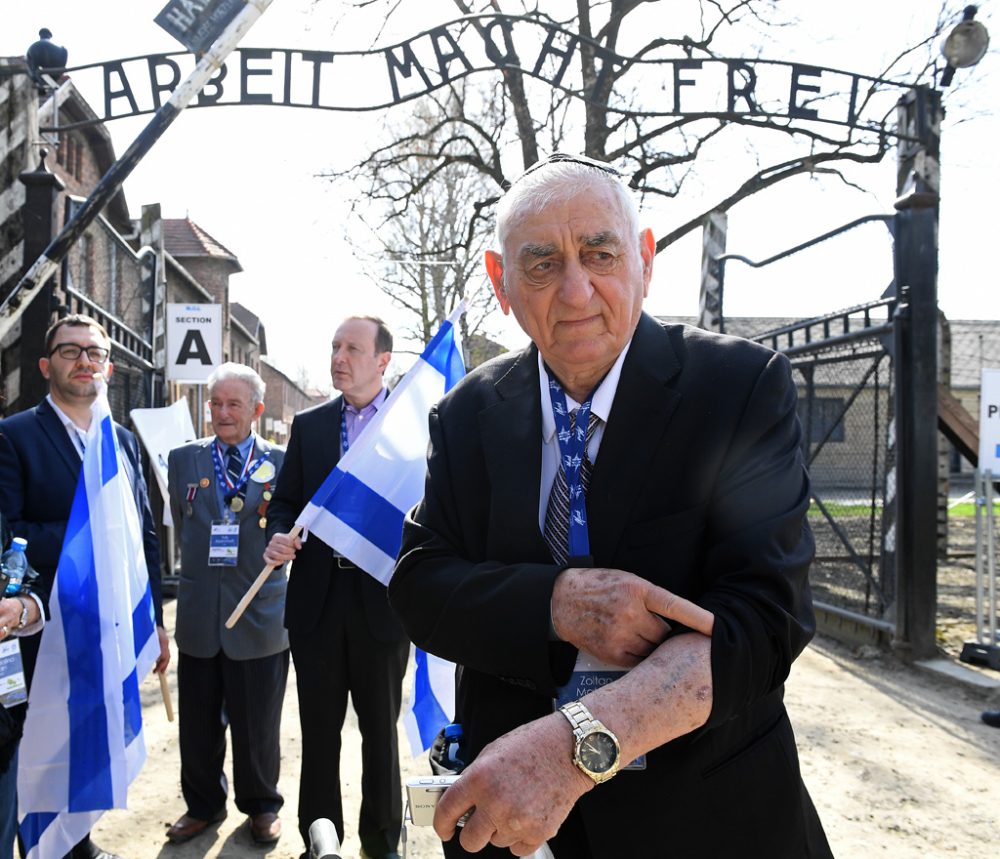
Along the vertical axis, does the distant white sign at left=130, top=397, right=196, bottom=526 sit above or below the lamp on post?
below

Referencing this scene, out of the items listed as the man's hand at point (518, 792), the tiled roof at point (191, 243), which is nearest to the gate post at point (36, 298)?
the man's hand at point (518, 792)

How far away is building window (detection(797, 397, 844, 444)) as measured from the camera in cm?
875

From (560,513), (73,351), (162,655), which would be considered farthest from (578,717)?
(162,655)

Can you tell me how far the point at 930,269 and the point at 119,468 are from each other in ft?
19.6

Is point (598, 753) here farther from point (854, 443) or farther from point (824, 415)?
point (824, 415)

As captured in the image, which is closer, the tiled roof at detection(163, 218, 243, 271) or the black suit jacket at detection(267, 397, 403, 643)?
the black suit jacket at detection(267, 397, 403, 643)

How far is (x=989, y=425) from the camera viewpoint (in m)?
6.33

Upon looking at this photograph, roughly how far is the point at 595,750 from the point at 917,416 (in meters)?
6.35

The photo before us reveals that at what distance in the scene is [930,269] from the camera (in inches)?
256

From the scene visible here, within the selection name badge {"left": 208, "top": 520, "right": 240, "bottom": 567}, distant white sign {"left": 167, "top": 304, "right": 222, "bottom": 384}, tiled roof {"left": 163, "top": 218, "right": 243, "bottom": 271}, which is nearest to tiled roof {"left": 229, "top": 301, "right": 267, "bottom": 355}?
tiled roof {"left": 163, "top": 218, "right": 243, "bottom": 271}

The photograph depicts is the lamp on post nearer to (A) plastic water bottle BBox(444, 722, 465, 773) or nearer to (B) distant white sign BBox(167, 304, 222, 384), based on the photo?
(A) plastic water bottle BBox(444, 722, 465, 773)

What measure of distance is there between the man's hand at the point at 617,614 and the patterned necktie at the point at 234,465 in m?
3.50

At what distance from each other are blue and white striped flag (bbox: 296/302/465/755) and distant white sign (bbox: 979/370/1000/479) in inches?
185

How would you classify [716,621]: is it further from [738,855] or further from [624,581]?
[738,855]
